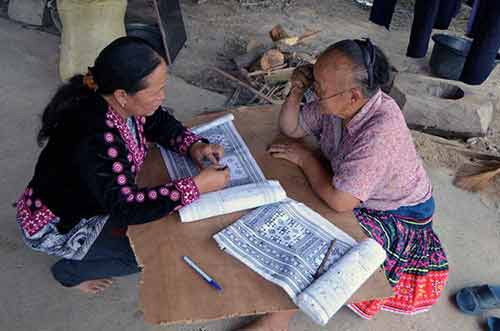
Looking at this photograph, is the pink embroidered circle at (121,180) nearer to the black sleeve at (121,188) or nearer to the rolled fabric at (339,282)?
the black sleeve at (121,188)

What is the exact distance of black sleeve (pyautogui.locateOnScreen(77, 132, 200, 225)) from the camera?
1389 millimetres

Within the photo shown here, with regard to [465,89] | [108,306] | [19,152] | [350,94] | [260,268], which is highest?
[350,94]

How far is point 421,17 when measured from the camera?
2.44 m

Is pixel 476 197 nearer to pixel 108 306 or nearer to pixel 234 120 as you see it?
pixel 234 120

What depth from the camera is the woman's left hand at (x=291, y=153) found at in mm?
1684

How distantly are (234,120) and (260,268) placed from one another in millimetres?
800

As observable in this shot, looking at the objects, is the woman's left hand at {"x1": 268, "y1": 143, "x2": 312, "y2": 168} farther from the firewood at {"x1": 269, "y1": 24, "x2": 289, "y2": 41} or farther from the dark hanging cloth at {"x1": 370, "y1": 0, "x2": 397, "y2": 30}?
the firewood at {"x1": 269, "y1": 24, "x2": 289, "y2": 41}

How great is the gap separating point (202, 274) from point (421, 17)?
1.94 meters

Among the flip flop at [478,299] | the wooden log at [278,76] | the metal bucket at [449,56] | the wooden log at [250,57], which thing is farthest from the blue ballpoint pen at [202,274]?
the metal bucket at [449,56]

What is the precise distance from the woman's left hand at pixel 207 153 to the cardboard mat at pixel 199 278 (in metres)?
0.21

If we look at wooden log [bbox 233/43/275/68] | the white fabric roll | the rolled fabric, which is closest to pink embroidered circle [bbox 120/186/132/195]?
the white fabric roll

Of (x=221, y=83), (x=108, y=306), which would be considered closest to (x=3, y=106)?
(x=221, y=83)

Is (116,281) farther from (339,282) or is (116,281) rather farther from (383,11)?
(383,11)

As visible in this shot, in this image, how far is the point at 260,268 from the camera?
126 cm
